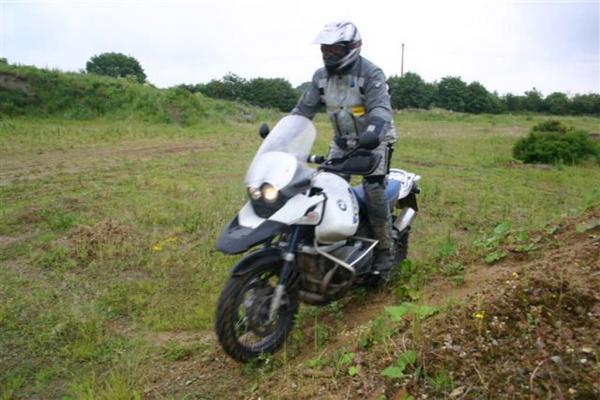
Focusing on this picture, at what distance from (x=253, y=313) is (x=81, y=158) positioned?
9681mm

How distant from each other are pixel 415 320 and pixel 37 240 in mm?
Result: 4498

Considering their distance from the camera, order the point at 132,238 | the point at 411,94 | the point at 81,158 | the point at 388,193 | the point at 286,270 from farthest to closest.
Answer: the point at 411,94
the point at 81,158
the point at 132,238
the point at 388,193
the point at 286,270

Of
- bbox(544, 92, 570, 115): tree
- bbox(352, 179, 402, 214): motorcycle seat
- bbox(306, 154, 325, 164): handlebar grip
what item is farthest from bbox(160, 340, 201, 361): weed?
bbox(544, 92, 570, 115): tree

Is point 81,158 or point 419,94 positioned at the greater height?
point 419,94

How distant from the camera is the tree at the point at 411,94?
48.3 metres

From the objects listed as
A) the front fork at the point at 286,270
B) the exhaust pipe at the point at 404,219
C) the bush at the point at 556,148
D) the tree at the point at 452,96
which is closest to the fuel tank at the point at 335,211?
the front fork at the point at 286,270

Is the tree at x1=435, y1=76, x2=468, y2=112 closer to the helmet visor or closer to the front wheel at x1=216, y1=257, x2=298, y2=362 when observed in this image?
the helmet visor

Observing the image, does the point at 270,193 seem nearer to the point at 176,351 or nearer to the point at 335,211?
the point at 335,211

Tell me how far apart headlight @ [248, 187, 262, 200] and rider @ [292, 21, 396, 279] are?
2.92 feet

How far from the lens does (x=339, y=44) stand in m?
3.70

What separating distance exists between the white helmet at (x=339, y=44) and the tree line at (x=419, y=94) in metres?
40.6

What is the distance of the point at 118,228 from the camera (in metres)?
5.86

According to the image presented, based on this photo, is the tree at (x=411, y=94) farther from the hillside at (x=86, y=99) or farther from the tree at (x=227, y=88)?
the hillside at (x=86, y=99)

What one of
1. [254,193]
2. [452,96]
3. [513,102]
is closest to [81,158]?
[254,193]
